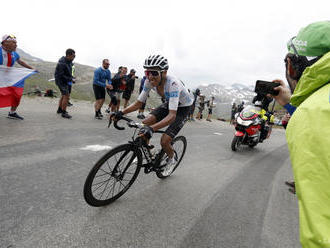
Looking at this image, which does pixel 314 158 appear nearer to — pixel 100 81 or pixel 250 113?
pixel 250 113

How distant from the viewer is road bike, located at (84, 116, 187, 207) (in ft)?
7.91

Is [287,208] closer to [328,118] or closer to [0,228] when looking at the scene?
[328,118]

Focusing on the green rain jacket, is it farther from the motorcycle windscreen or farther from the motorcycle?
the motorcycle windscreen

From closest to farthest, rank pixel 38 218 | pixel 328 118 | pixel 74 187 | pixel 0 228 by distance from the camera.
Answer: pixel 328 118 < pixel 0 228 < pixel 38 218 < pixel 74 187

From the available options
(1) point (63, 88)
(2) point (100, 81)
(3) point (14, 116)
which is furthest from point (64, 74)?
(3) point (14, 116)

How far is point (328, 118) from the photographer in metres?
0.78

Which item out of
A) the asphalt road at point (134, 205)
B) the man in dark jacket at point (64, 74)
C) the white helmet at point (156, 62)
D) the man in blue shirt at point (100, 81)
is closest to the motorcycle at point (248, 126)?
the asphalt road at point (134, 205)

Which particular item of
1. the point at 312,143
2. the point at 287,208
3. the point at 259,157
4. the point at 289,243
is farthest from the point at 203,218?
the point at 259,157

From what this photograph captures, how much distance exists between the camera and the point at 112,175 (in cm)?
277

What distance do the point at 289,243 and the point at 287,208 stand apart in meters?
1.05

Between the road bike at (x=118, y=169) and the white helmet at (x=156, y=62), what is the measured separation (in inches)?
38.7

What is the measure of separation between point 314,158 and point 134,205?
7.84 ft

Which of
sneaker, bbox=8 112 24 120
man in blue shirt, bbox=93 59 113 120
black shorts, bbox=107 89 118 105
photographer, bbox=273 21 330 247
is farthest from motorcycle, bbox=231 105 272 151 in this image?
sneaker, bbox=8 112 24 120

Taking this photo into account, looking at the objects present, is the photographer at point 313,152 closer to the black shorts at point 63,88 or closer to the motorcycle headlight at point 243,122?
the motorcycle headlight at point 243,122
